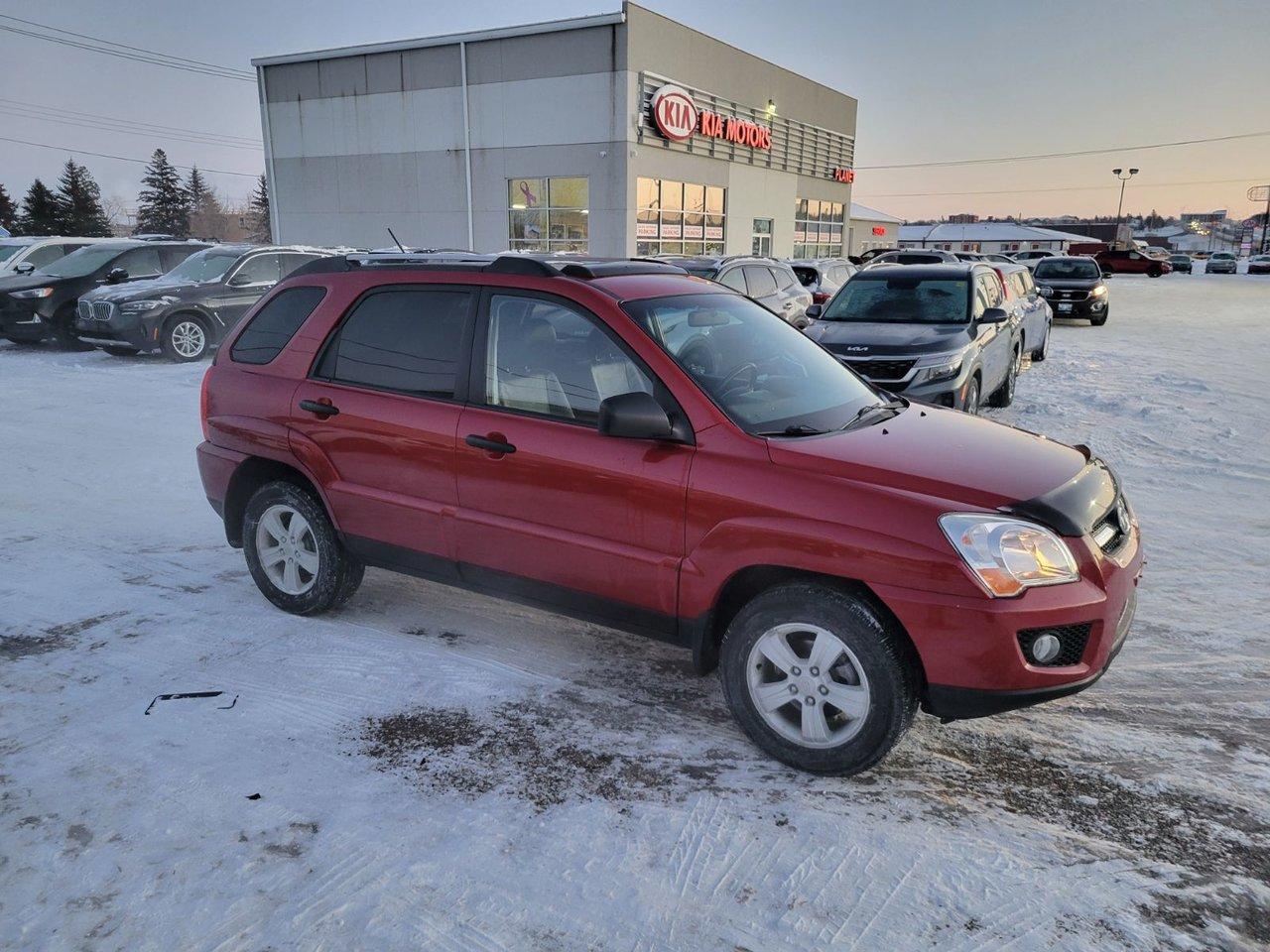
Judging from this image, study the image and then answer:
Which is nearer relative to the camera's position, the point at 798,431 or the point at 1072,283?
the point at 798,431

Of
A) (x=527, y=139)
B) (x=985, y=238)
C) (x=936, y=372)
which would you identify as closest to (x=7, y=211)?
(x=527, y=139)

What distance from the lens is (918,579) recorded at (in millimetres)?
2857

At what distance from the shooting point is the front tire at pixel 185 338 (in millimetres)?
13016

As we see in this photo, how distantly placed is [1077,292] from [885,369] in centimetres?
1553

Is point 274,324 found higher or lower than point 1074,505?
higher

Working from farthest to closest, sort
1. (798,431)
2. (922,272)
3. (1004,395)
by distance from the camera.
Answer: (1004,395)
(922,272)
(798,431)

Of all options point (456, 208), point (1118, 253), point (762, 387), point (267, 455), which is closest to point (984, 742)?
point (762, 387)

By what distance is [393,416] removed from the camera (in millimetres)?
4020

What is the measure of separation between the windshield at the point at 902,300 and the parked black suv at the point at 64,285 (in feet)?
39.6

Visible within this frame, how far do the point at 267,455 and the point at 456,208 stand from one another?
24679mm

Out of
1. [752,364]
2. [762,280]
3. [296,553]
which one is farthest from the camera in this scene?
[762,280]

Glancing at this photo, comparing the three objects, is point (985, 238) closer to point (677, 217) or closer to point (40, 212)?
point (677, 217)

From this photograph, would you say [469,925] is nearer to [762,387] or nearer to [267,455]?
[762,387]

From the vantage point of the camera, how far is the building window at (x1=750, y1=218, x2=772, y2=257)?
107 ft
